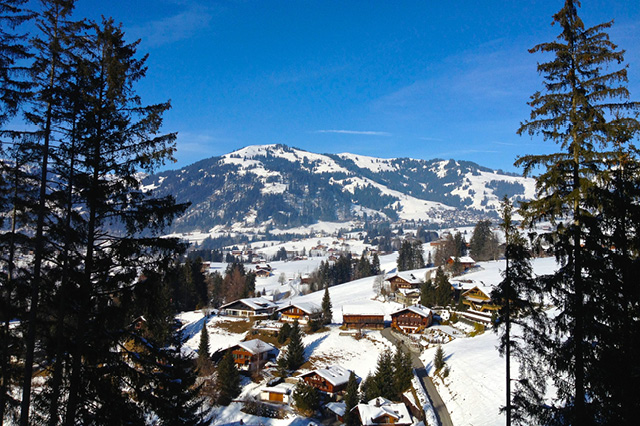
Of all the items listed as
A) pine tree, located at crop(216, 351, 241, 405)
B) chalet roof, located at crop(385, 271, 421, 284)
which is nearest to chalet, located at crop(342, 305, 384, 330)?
pine tree, located at crop(216, 351, 241, 405)

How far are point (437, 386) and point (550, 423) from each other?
28739 mm

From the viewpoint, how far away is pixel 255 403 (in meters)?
36.4

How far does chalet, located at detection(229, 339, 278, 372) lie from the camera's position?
46781 millimetres

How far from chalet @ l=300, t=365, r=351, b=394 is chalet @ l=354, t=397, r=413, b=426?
6443 millimetres

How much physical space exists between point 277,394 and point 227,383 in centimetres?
504

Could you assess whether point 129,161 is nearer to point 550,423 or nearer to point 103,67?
point 103,67

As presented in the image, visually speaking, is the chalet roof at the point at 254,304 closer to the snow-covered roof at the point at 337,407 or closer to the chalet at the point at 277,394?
the chalet at the point at 277,394

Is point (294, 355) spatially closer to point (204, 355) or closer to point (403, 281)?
point (204, 355)

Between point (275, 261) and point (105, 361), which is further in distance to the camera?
point (275, 261)

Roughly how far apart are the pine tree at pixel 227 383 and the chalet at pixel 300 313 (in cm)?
2245

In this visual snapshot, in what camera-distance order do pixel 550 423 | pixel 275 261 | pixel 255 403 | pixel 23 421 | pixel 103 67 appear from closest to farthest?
pixel 23 421 < pixel 103 67 < pixel 550 423 < pixel 255 403 < pixel 275 261

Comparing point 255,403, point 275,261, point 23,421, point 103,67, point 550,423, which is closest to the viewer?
point 23,421

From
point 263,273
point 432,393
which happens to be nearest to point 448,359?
point 432,393

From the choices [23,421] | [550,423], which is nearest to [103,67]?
[23,421]
